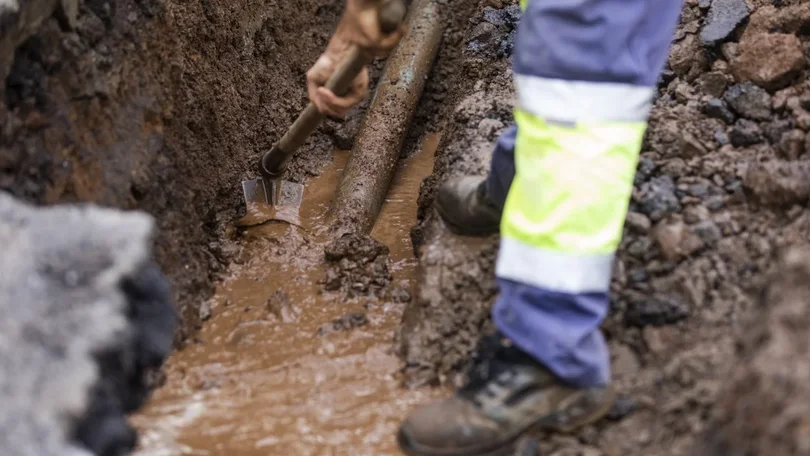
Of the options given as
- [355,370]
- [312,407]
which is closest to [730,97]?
[355,370]

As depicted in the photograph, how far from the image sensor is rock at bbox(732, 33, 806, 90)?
2.19 metres

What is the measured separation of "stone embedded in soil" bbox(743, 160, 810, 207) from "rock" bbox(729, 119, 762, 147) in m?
0.18

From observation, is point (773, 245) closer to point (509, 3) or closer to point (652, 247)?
point (652, 247)

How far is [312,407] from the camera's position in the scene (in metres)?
1.85

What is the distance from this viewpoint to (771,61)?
2.22 m

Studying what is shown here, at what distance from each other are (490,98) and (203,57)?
3.45 feet

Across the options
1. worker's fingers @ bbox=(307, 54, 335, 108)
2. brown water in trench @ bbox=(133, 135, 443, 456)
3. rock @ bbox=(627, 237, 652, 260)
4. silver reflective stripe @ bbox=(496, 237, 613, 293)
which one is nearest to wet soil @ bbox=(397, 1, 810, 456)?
rock @ bbox=(627, 237, 652, 260)

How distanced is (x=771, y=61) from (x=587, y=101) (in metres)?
1.04

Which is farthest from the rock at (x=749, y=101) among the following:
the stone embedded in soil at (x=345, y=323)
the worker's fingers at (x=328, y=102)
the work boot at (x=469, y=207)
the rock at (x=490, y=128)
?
the stone embedded in soil at (x=345, y=323)

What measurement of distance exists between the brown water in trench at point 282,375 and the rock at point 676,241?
2.30 ft

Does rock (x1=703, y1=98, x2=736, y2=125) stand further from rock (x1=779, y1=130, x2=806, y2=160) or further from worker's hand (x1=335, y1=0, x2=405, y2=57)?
worker's hand (x1=335, y1=0, x2=405, y2=57)

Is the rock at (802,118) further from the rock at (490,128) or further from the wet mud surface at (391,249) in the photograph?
the rock at (490,128)

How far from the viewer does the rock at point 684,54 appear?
242 centimetres

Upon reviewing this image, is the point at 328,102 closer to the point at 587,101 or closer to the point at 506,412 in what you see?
the point at 587,101
